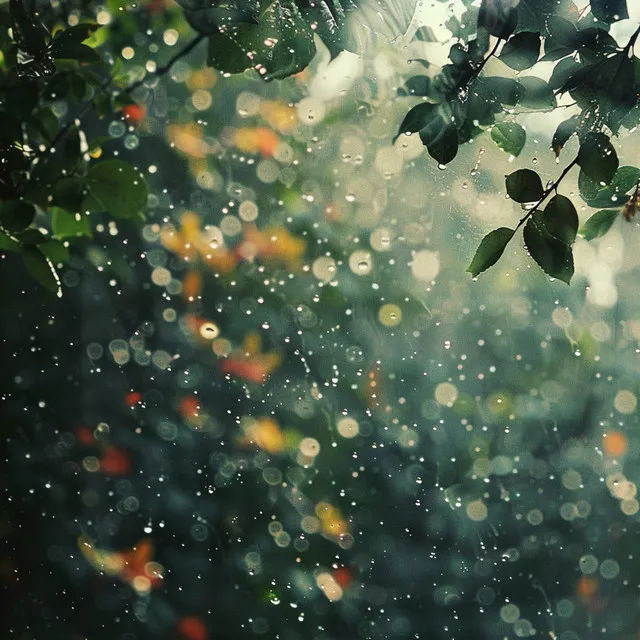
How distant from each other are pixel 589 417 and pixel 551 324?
0.13 meters

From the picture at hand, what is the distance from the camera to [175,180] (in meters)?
0.82

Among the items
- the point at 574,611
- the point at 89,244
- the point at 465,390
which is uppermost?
the point at 89,244

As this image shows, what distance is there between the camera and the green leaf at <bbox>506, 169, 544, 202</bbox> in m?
0.37

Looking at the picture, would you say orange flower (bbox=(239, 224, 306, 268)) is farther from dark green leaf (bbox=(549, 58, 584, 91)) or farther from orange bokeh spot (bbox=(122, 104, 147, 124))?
dark green leaf (bbox=(549, 58, 584, 91))

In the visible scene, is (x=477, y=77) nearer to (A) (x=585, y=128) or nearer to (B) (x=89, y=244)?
(A) (x=585, y=128)

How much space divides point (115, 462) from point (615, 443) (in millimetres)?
643

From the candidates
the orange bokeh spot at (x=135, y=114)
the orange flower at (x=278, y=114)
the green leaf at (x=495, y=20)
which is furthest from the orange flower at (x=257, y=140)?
the green leaf at (x=495, y=20)

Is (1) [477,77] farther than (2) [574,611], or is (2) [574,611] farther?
(2) [574,611]

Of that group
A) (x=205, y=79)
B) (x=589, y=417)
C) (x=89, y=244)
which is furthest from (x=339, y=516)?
(x=205, y=79)

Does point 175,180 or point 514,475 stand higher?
point 175,180

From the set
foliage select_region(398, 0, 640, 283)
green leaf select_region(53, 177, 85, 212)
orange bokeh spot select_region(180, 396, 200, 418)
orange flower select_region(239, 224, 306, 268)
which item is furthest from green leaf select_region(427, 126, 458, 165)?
orange bokeh spot select_region(180, 396, 200, 418)

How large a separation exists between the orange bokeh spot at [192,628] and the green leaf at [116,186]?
636 mm

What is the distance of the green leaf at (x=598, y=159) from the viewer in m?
0.37

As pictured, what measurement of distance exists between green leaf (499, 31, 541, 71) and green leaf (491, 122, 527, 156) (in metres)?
0.05
